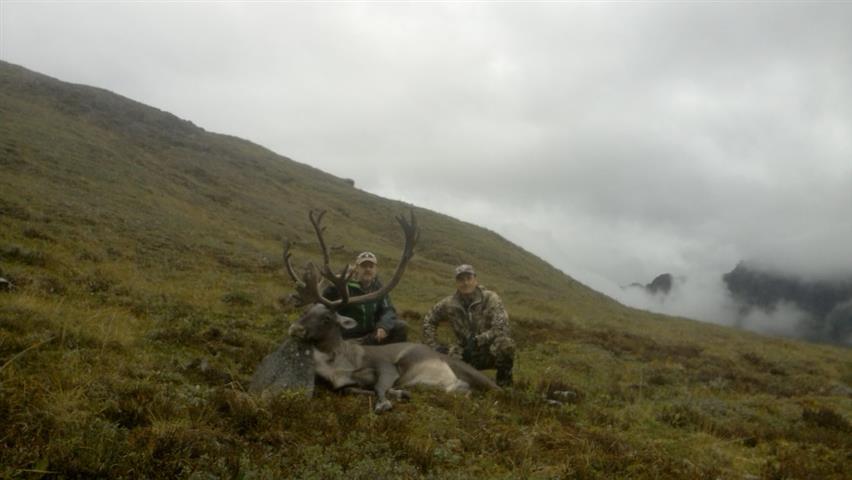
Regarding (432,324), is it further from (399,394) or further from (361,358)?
(399,394)

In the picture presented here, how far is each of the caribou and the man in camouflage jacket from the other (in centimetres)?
65

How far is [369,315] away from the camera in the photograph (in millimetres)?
9672

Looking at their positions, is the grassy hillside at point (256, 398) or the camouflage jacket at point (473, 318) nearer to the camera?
the grassy hillside at point (256, 398)

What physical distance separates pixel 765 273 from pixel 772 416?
506 ft

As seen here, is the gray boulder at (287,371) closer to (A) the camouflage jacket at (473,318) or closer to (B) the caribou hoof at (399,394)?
(B) the caribou hoof at (399,394)

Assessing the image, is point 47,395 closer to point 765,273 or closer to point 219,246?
point 219,246

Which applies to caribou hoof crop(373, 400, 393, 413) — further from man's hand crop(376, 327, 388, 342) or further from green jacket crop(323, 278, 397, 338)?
green jacket crop(323, 278, 397, 338)

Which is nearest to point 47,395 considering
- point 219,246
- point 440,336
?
point 440,336

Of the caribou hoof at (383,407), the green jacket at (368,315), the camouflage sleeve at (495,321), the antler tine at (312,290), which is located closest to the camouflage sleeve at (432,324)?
the green jacket at (368,315)

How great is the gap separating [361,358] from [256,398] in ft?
7.88

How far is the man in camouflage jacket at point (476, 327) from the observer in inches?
348

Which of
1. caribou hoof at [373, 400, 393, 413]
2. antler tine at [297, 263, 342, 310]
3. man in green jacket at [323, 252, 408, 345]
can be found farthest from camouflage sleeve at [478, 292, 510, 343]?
caribou hoof at [373, 400, 393, 413]

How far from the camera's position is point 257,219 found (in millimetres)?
34062

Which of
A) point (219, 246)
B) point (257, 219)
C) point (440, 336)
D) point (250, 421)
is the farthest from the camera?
point (257, 219)
